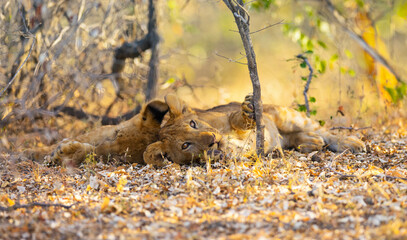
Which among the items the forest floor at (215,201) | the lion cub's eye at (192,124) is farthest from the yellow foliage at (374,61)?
the lion cub's eye at (192,124)

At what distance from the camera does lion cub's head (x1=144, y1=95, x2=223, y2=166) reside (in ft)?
16.6

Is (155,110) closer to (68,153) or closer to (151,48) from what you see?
(68,153)

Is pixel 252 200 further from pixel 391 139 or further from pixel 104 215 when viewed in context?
pixel 391 139

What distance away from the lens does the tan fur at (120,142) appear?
18.2ft

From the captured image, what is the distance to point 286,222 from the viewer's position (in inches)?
125

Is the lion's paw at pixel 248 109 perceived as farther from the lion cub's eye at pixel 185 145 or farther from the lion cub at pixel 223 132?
the lion cub's eye at pixel 185 145

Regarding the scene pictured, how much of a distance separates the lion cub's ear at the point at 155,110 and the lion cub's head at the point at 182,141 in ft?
0.70

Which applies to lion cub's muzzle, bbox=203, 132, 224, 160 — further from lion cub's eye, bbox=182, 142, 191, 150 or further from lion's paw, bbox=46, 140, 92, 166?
lion's paw, bbox=46, 140, 92, 166

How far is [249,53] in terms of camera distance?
15.3 ft

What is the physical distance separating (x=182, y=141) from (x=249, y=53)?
1.24 meters

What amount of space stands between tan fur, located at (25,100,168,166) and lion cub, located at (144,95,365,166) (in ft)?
0.89

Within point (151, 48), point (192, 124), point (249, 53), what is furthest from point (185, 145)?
point (151, 48)

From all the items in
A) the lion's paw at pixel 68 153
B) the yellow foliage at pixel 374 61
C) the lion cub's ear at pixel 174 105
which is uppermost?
the yellow foliage at pixel 374 61

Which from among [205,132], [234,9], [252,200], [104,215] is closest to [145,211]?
[104,215]
